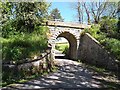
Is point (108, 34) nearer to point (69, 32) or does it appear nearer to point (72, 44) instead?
point (69, 32)

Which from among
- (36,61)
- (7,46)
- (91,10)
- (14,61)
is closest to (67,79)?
(36,61)

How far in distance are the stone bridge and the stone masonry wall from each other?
51 cm

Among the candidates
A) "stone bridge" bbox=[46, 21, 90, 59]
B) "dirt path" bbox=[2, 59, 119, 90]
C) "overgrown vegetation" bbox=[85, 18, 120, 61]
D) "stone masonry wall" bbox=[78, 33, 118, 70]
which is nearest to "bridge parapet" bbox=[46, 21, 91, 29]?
"stone bridge" bbox=[46, 21, 90, 59]

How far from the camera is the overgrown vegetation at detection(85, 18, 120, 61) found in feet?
48.4

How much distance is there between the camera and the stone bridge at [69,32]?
1681cm

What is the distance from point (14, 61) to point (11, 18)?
626 centimetres

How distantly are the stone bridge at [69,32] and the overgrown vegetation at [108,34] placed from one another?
0.88 meters

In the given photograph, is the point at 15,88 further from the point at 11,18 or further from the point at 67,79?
the point at 11,18

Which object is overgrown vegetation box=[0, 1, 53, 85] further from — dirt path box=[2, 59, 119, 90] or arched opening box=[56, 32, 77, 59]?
arched opening box=[56, 32, 77, 59]

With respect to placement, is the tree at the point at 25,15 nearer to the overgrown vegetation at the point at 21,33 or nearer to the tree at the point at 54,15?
the overgrown vegetation at the point at 21,33

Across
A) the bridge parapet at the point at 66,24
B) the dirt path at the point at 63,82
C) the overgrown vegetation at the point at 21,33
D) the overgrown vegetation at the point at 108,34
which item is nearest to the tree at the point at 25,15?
the overgrown vegetation at the point at 21,33

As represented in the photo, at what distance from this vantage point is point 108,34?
57.9ft

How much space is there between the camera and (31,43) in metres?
11.9

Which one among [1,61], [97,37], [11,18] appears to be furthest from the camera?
[97,37]
